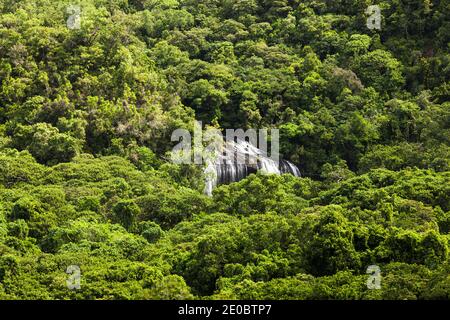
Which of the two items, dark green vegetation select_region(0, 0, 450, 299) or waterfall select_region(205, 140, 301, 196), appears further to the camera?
waterfall select_region(205, 140, 301, 196)

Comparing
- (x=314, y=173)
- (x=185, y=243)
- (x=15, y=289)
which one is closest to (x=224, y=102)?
(x=314, y=173)

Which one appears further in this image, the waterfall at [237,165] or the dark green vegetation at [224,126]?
the waterfall at [237,165]

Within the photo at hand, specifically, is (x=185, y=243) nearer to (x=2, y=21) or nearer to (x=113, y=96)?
(x=113, y=96)

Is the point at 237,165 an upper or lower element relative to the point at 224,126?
lower
